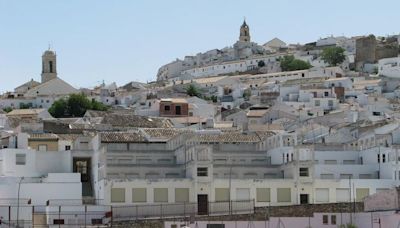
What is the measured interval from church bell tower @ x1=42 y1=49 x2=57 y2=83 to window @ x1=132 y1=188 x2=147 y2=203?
73063mm

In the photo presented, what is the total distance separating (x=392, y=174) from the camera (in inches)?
1810

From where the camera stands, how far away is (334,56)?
12744cm

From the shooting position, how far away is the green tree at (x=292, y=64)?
124 meters

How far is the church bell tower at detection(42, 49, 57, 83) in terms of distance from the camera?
11444 centimetres

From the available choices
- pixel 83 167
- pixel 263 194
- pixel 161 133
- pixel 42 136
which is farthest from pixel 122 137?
pixel 263 194

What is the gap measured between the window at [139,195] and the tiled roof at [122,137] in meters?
6.39

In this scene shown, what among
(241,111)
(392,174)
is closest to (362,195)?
(392,174)

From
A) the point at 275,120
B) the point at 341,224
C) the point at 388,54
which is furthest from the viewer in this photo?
the point at 388,54

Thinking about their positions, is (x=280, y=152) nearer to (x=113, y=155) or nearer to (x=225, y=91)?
(x=113, y=155)

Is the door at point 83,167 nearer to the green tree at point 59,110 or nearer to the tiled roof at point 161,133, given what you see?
the tiled roof at point 161,133

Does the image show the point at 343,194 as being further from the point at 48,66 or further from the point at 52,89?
the point at 48,66

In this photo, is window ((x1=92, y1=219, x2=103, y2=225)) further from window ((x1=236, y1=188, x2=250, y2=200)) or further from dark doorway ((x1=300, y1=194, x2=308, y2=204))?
dark doorway ((x1=300, y1=194, x2=308, y2=204))

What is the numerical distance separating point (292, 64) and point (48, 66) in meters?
28.4

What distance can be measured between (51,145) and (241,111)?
36332 mm
